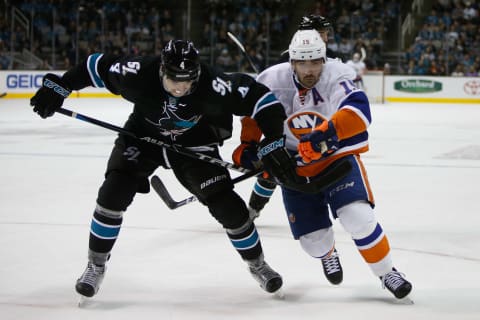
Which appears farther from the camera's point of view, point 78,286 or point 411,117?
point 411,117

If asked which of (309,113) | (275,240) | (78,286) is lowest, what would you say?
(275,240)

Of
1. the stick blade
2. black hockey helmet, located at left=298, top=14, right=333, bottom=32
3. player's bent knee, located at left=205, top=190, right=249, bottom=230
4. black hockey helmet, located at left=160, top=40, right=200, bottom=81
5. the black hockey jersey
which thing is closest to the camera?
black hockey helmet, located at left=160, top=40, right=200, bottom=81

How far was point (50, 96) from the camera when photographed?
3.00 meters

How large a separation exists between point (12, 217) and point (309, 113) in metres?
2.23

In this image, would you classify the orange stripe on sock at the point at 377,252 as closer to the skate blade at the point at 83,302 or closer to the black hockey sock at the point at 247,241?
the black hockey sock at the point at 247,241

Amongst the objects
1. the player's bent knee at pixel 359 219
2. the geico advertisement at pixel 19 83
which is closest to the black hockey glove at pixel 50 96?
the player's bent knee at pixel 359 219

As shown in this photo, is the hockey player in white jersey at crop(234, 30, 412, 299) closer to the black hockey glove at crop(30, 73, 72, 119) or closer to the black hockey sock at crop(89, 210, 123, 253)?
the black hockey sock at crop(89, 210, 123, 253)

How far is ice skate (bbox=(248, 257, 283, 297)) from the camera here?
3016 millimetres

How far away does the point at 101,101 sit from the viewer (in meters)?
15.0

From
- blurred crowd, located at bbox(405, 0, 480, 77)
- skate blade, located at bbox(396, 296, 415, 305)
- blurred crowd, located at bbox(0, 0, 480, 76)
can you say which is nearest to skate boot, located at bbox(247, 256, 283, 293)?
skate blade, located at bbox(396, 296, 415, 305)

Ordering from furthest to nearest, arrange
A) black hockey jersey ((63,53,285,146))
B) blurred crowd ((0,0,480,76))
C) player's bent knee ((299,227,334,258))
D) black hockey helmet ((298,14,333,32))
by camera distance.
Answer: blurred crowd ((0,0,480,76)), black hockey helmet ((298,14,333,32)), player's bent knee ((299,227,334,258)), black hockey jersey ((63,53,285,146))

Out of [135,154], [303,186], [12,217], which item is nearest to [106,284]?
[135,154]

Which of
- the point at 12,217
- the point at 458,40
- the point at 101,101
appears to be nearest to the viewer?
the point at 12,217

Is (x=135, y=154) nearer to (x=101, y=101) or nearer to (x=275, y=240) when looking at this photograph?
(x=275, y=240)
